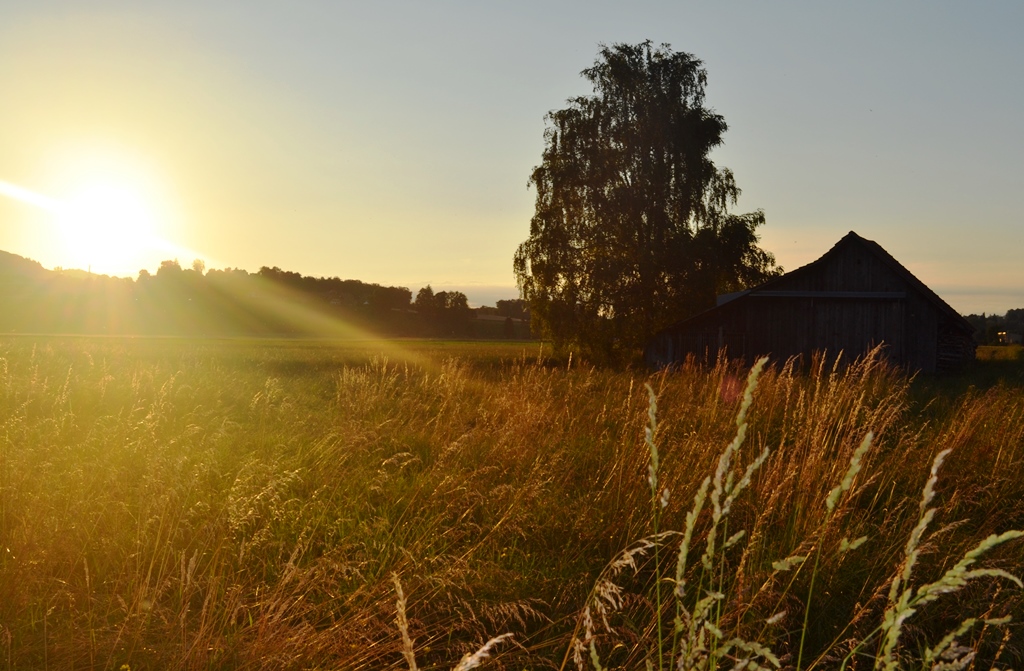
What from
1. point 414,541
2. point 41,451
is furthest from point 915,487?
point 41,451

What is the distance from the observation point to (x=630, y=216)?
96.1 feet

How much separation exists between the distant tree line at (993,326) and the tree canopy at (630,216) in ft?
71.3

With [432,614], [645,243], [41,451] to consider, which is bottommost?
[432,614]

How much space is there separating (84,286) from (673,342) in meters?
60.0

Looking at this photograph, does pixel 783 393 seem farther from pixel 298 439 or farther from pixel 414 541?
pixel 414 541

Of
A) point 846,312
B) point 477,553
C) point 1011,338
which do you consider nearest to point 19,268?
point 846,312

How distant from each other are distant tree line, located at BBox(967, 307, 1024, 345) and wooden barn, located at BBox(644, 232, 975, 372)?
21622 mm

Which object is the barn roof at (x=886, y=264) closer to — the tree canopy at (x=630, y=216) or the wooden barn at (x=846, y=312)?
the wooden barn at (x=846, y=312)

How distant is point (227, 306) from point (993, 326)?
8066 centimetres

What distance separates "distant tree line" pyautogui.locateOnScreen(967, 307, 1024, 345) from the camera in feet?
269

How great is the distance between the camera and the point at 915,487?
598 cm

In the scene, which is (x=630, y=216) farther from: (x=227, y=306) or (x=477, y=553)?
(x=227, y=306)

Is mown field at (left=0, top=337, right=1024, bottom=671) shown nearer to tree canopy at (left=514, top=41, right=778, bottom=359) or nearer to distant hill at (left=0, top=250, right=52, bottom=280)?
tree canopy at (left=514, top=41, right=778, bottom=359)

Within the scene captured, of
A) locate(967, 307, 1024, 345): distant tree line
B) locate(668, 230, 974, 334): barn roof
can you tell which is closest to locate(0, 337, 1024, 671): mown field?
locate(668, 230, 974, 334): barn roof
